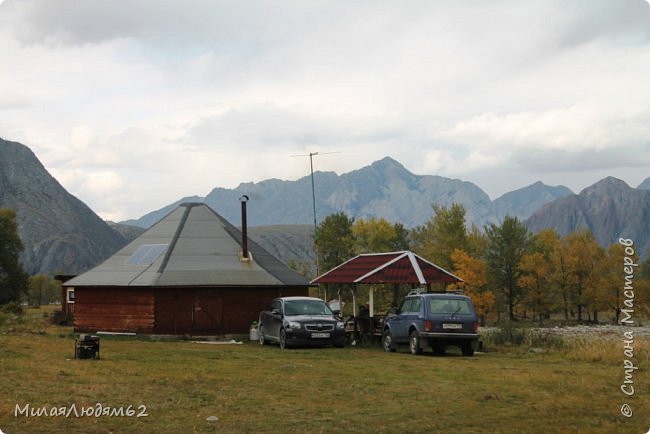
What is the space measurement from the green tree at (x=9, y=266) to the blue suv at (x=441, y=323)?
5706 cm

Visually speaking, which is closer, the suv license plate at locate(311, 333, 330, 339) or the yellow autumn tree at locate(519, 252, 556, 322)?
the suv license plate at locate(311, 333, 330, 339)

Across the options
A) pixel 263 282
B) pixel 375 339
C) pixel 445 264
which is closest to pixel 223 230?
pixel 263 282

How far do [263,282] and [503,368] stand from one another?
14.9 meters

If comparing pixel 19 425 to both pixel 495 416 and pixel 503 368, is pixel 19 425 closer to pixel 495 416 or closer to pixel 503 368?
pixel 495 416

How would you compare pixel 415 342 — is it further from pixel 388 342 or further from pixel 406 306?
pixel 388 342

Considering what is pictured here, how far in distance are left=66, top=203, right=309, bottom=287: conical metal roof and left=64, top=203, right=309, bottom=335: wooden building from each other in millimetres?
43

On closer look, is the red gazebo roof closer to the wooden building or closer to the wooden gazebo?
the wooden gazebo

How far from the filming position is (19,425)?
32.8 feet

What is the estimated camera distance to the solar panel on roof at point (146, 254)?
32125 millimetres

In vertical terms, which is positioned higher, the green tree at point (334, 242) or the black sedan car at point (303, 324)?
the green tree at point (334, 242)

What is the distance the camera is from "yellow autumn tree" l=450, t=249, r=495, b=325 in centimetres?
6769

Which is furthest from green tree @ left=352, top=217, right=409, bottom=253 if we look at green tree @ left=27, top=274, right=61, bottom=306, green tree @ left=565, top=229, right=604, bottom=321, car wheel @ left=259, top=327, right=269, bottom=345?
green tree @ left=27, top=274, right=61, bottom=306

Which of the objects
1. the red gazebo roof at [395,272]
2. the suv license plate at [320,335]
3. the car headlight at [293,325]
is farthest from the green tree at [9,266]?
the suv license plate at [320,335]

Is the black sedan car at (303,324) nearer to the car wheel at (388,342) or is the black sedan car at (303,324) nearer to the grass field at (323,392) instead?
the car wheel at (388,342)
